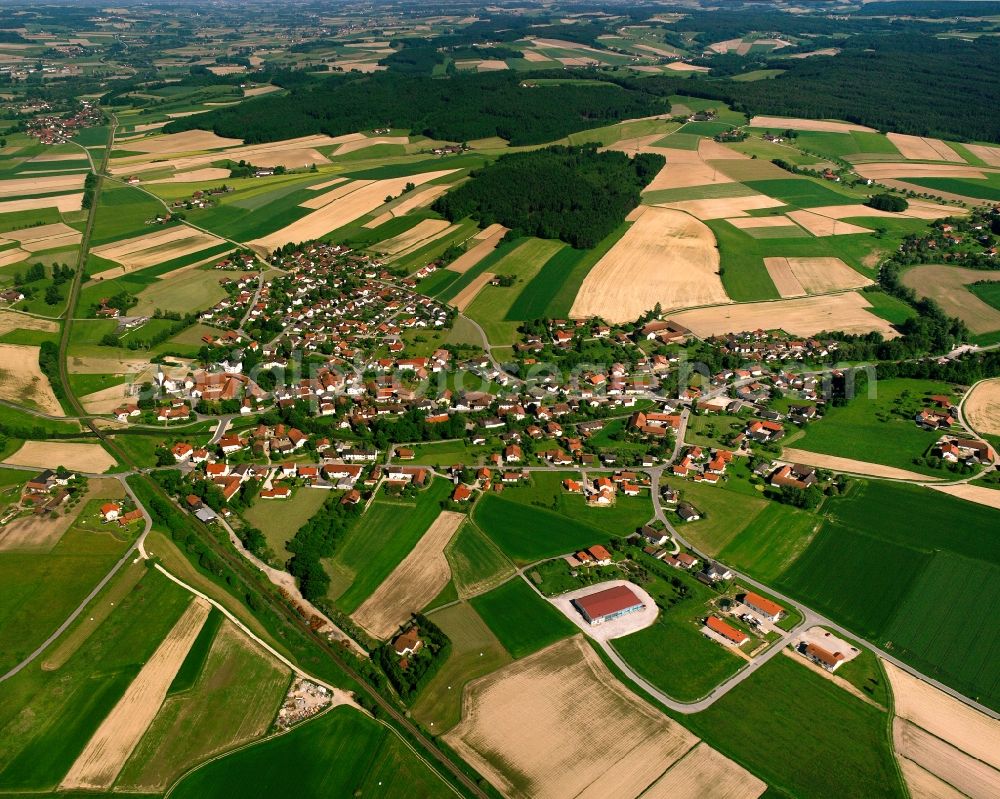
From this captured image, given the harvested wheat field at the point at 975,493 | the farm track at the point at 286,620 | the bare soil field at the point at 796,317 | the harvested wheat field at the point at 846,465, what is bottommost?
the farm track at the point at 286,620

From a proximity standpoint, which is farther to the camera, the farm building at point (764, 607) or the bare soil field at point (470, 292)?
the bare soil field at point (470, 292)

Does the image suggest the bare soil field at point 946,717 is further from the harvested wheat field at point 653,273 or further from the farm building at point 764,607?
the harvested wheat field at point 653,273

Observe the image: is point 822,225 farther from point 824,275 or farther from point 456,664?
point 456,664

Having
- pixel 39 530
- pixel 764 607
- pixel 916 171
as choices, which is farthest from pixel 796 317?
pixel 916 171

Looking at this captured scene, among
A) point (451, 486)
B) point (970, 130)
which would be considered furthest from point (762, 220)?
point (970, 130)

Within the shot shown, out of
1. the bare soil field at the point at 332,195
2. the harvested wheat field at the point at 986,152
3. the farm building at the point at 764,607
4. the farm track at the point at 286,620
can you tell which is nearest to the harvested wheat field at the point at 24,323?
the farm track at the point at 286,620

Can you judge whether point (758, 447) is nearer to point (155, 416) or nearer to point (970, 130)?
point (155, 416)

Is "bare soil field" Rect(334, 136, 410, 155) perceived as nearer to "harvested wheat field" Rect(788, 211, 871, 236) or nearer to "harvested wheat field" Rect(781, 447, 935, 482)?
"harvested wheat field" Rect(788, 211, 871, 236)
